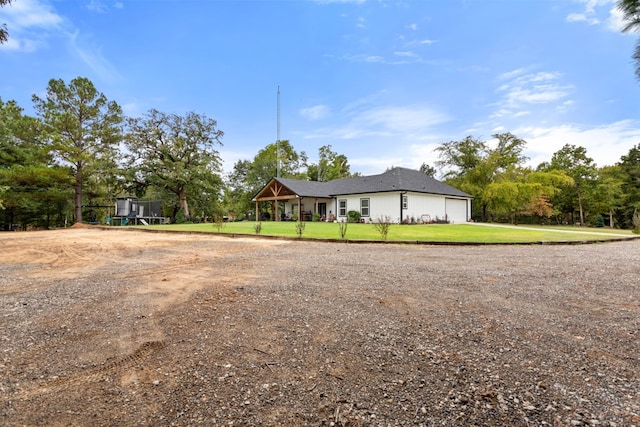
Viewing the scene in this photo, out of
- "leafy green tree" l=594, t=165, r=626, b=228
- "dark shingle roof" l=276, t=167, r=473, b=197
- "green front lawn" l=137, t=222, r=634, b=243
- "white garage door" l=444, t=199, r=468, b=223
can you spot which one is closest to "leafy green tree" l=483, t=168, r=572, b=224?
"leafy green tree" l=594, t=165, r=626, b=228

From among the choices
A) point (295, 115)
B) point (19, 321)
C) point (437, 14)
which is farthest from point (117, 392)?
point (295, 115)

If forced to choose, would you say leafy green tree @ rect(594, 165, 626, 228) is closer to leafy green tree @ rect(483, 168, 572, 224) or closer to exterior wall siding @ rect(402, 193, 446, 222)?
leafy green tree @ rect(483, 168, 572, 224)

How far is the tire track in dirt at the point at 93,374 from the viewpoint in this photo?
6.37 feet

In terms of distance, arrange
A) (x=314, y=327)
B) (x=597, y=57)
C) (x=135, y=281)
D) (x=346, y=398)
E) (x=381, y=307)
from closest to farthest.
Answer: (x=346, y=398) → (x=314, y=327) → (x=381, y=307) → (x=135, y=281) → (x=597, y=57)

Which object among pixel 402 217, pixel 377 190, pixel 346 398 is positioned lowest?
pixel 346 398

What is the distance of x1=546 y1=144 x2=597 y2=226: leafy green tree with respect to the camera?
105ft

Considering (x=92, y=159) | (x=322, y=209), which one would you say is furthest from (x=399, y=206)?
(x=92, y=159)

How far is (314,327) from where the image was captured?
9.53 feet

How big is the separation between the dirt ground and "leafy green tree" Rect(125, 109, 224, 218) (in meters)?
24.2

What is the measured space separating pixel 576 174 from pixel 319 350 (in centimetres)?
4089

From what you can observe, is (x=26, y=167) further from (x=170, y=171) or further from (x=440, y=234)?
(x=440, y=234)

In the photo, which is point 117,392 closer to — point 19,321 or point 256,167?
point 19,321

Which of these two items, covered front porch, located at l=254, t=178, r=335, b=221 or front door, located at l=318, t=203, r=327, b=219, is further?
front door, located at l=318, t=203, r=327, b=219

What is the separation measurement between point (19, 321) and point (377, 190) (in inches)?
842
